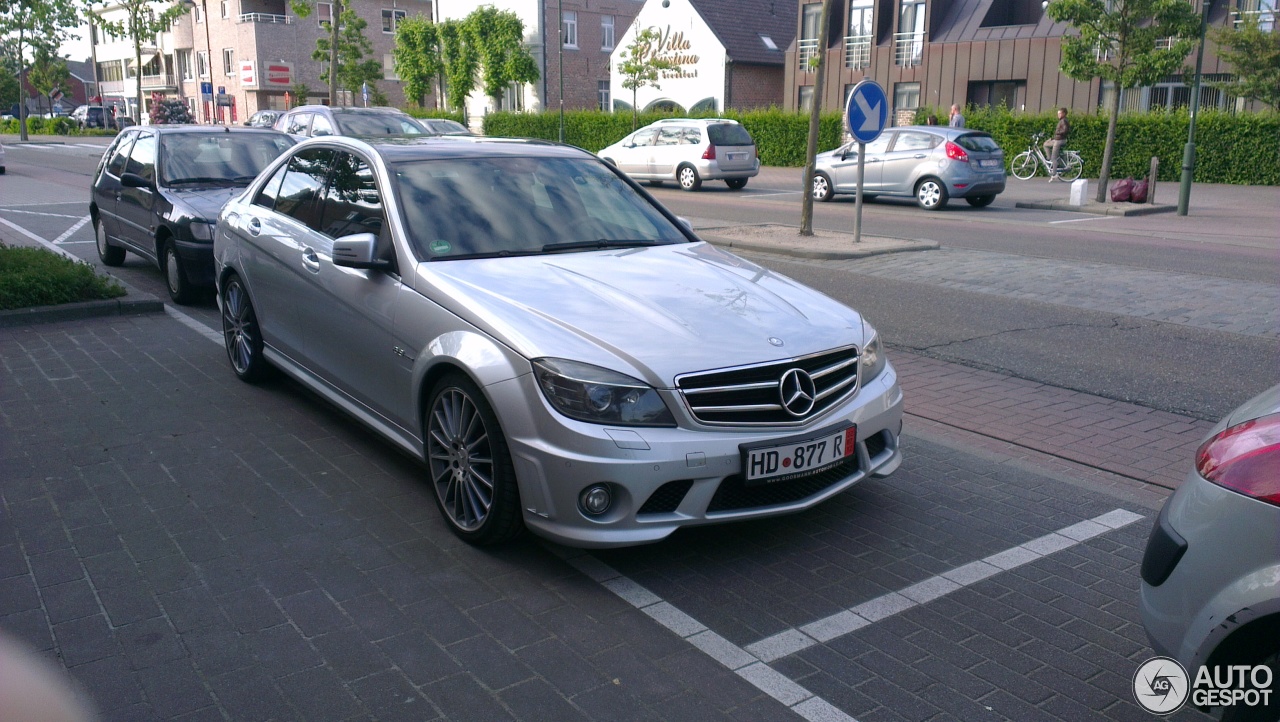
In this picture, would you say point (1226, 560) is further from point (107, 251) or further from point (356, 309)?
point (107, 251)

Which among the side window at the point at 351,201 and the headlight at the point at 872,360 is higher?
the side window at the point at 351,201

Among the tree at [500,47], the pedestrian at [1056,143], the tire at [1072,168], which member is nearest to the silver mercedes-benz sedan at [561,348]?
the pedestrian at [1056,143]

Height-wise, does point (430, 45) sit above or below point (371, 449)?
above

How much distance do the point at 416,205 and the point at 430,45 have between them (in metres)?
51.5

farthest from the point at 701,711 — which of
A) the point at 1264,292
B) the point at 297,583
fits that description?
the point at 1264,292

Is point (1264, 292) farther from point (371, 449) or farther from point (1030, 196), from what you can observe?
point (1030, 196)

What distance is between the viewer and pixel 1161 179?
93.0 ft

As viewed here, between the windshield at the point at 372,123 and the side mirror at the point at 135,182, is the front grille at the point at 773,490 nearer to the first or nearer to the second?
the side mirror at the point at 135,182

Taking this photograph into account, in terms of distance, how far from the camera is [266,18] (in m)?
63.2

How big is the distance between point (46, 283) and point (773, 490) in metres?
7.34

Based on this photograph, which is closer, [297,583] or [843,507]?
[297,583]

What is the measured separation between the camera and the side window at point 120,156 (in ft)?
36.4

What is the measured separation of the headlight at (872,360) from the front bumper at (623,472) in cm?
62

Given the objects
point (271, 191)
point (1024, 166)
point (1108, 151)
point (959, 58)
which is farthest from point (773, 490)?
point (959, 58)
